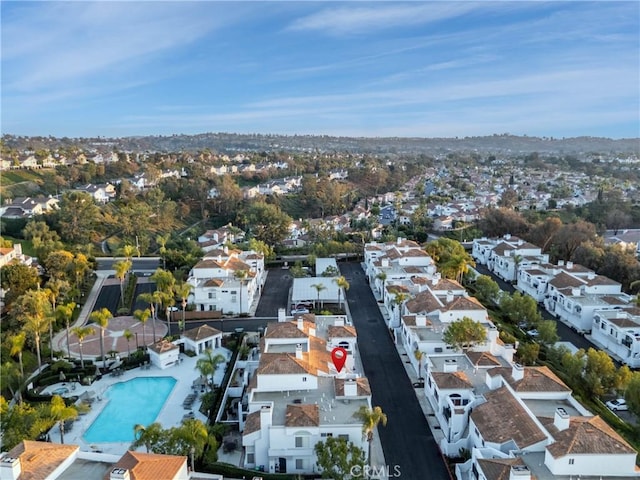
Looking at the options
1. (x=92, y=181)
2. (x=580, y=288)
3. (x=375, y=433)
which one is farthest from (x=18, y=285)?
(x=92, y=181)

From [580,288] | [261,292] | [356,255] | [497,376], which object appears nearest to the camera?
[497,376]

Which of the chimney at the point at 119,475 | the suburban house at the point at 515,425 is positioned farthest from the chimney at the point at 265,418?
the suburban house at the point at 515,425

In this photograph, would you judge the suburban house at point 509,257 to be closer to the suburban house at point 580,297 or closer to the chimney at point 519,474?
the suburban house at point 580,297

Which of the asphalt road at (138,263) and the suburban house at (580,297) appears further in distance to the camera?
the asphalt road at (138,263)

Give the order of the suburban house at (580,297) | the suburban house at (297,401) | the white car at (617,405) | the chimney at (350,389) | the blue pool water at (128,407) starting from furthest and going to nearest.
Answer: the suburban house at (580,297) < the white car at (617,405) < the blue pool water at (128,407) < the chimney at (350,389) < the suburban house at (297,401)

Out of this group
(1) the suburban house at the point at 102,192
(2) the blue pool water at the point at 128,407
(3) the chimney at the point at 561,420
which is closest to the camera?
(3) the chimney at the point at 561,420

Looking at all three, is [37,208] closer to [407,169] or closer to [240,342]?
[240,342]
